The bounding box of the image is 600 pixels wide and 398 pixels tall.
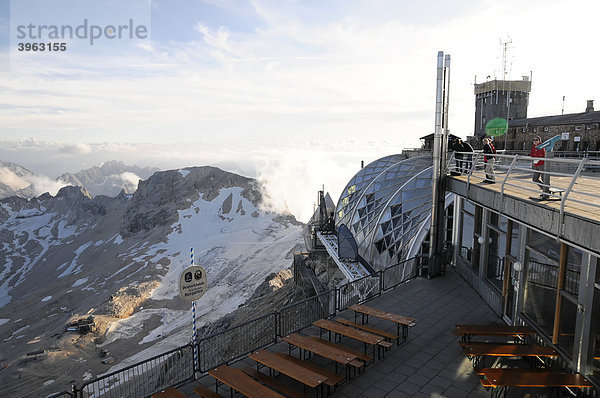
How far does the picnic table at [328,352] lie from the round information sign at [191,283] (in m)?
2.47

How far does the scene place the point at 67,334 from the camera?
154ft

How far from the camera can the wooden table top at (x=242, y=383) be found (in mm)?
7578

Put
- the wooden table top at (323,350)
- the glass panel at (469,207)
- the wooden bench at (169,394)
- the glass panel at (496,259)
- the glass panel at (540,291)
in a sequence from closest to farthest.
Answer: the wooden bench at (169,394), the wooden table top at (323,350), the glass panel at (540,291), the glass panel at (496,259), the glass panel at (469,207)

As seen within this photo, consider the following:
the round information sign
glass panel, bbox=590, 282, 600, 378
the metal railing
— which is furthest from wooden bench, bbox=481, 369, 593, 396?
the round information sign

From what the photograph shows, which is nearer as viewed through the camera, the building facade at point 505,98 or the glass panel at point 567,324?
the glass panel at point 567,324

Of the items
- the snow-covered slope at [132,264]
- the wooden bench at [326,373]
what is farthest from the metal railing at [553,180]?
the snow-covered slope at [132,264]

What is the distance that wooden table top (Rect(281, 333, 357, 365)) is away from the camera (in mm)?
8641

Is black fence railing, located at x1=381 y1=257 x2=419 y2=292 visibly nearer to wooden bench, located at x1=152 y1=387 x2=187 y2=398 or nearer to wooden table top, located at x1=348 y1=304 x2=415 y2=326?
wooden table top, located at x1=348 y1=304 x2=415 y2=326

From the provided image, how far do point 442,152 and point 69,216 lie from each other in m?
190

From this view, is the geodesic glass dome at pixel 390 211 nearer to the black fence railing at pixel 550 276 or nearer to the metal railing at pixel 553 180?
the metal railing at pixel 553 180

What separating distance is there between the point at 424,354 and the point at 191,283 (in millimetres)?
6026

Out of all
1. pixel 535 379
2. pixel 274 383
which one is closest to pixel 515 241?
pixel 535 379

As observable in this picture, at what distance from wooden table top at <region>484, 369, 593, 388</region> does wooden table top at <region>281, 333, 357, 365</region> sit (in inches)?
109

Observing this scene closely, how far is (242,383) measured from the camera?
7.99m
